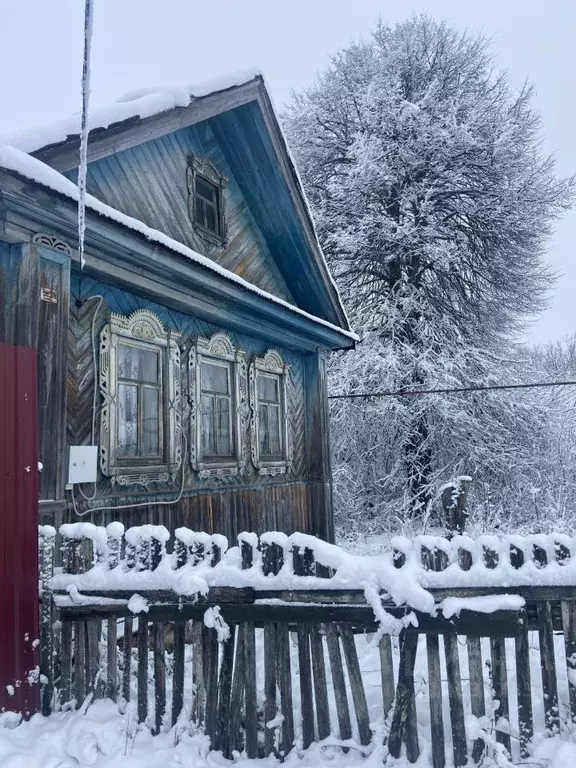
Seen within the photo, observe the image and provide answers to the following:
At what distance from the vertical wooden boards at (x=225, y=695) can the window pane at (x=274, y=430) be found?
5.47m

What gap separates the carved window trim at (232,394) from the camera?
7.09 meters

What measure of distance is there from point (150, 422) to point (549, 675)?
Result: 4465mm

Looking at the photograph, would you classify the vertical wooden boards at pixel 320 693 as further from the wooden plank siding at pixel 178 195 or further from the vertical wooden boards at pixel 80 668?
the wooden plank siding at pixel 178 195

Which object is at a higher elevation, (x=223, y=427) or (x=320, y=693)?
(x=223, y=427)

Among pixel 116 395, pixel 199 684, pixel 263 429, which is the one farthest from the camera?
pixel 263 429

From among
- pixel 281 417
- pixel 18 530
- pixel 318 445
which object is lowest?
pixel 18 530

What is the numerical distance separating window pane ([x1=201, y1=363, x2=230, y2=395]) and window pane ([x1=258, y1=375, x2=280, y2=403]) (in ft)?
3.11

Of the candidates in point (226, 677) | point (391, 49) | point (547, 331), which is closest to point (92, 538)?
point (226, 677)

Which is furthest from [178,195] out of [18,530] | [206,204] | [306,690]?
[306,690]

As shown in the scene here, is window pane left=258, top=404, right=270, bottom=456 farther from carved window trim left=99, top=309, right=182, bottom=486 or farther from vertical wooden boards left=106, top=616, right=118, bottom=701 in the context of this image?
vertical wooden boards left=106, top=616, right=118, bottom=701

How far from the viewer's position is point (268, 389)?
9.12 meters

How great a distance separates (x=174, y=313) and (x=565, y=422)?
1194 centimetres

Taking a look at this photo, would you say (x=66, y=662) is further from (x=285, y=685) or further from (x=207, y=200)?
(x=207, y=200)

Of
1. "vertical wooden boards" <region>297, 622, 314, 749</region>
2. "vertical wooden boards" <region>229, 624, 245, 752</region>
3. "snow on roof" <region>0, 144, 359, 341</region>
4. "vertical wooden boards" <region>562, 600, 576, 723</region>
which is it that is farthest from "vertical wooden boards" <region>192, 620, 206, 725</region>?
"snow on roof" <region>0, 144, 359, 341</region>
